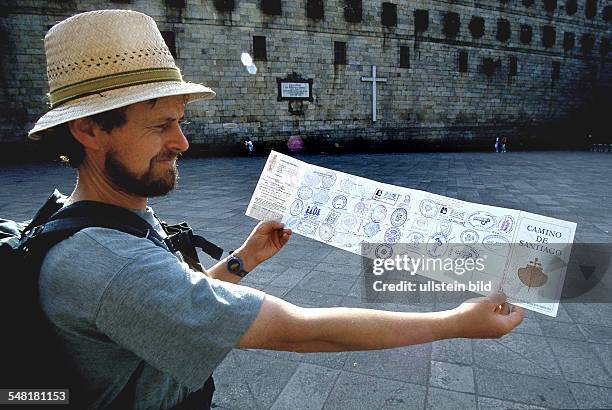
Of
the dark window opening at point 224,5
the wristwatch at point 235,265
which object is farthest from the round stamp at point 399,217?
the dark window opening at point 224,5

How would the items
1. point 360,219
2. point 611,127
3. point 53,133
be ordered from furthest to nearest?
point 611,127 → point 360,219 → point 53,133

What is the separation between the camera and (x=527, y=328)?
2859 millimetres

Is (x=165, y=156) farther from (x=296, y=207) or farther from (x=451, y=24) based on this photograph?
(x=451, y=24)

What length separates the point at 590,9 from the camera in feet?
90.0

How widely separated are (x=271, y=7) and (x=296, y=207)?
2010 centimetres

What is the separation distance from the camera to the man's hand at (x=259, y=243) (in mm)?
1604

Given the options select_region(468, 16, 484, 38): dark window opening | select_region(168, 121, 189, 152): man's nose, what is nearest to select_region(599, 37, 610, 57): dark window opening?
select_region(468, 16, 484, 38): dark window opening

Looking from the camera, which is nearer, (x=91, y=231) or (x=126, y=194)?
(x=91, y=231)

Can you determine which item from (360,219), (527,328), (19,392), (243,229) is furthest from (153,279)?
(243,229)

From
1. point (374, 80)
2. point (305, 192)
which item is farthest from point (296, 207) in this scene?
point (374, 80)

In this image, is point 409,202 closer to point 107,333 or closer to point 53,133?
point 107,333

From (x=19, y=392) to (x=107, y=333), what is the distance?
0.85 ft

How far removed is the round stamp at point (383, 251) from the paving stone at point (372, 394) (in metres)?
1.14

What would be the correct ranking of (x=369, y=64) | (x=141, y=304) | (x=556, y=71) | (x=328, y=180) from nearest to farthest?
1. (x=141, y=304)
2. (x=328, y=180)
3. (x=369, y=64)
4. (x=556, y=71)
